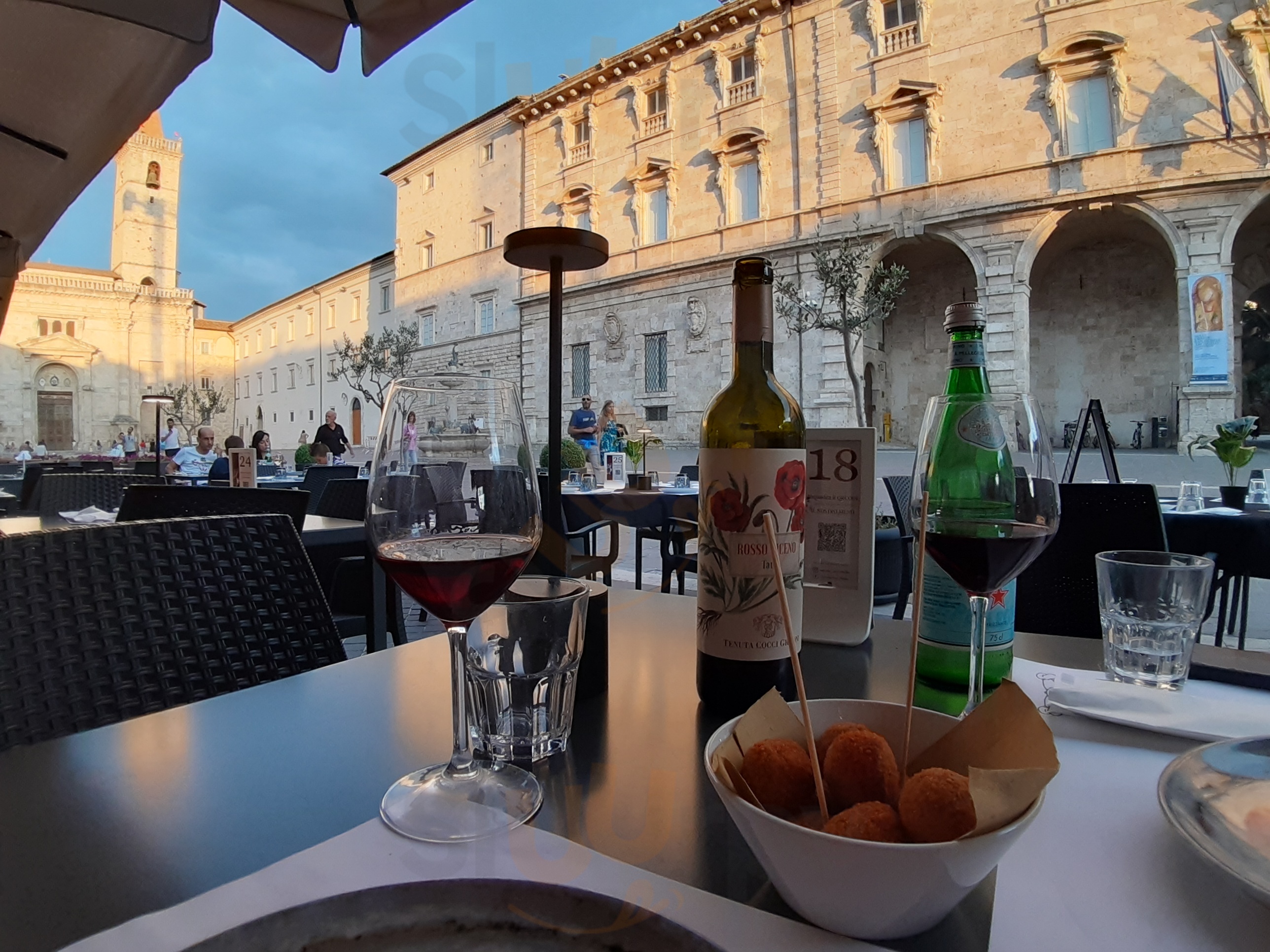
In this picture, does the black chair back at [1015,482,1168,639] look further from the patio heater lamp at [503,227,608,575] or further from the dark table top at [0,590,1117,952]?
the patio heater lamp at [503,227,608,575]

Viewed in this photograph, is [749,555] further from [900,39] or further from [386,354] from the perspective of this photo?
[386,354]

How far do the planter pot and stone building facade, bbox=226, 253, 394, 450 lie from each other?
62.6 ft

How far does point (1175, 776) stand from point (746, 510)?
0.29 m

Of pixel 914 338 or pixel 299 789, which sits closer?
pixel 299 789

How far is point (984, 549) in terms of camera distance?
19.2 inches

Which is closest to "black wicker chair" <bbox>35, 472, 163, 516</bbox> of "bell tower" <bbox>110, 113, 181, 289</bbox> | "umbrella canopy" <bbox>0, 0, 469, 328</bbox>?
"umbrella canopy" <bbox>0, 0, 469, 328</bbox>

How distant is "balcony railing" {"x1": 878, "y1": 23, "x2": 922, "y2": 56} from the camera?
36.0ft

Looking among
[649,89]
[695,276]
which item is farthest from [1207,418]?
[649,89]

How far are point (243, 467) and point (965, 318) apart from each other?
2966 millimetres

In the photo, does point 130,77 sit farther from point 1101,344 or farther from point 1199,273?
point 1101,344

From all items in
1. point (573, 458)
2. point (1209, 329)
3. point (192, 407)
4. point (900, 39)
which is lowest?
point (573, 458)

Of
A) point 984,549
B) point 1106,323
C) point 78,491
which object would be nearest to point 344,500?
point 78,491

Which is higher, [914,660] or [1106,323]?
[1106,323]

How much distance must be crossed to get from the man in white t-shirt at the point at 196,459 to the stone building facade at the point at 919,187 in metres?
5.73
